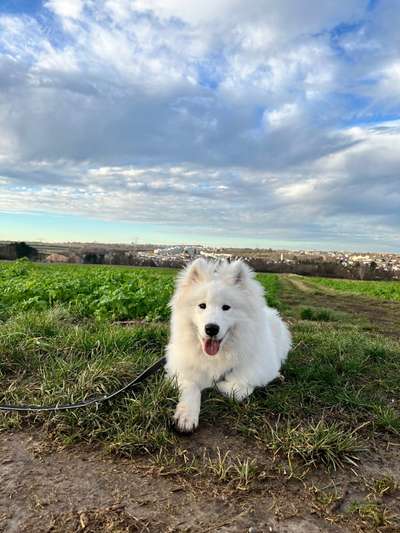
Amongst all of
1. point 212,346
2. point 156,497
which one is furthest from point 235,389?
point 156,497

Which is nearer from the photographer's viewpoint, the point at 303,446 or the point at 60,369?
the point at 303,446

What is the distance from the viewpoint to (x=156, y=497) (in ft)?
8.24

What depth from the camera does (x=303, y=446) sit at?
2.97 metres

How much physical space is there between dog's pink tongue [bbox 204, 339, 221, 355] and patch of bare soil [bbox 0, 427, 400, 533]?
792 mm

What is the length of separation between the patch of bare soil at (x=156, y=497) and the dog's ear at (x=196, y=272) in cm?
149

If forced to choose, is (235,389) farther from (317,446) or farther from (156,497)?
(156,497)

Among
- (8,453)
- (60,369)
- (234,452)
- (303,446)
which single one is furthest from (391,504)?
(60,369)

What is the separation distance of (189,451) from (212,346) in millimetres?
895

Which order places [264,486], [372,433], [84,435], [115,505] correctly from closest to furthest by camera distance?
1. [115,505]
2. [264,486]
3. [84,435]
4. [372,433]

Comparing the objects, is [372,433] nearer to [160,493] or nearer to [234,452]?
[234,452]

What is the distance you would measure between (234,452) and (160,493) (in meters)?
0.69

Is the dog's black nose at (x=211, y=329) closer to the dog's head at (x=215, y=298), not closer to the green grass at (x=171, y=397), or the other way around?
the dog's head at (x=215, y=298)

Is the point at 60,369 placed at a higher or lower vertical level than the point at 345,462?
higher

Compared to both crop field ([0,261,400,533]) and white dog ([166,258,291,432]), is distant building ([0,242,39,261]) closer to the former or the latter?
crop field ([0,261,400,533])
